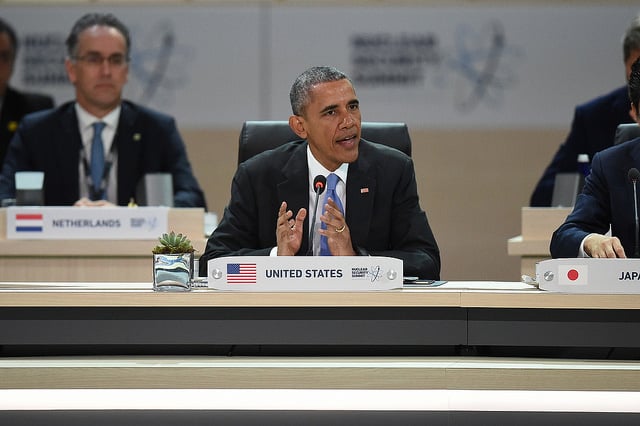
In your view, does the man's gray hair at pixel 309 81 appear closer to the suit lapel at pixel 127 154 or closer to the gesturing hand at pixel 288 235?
the gesturing hand at pixel 288 235

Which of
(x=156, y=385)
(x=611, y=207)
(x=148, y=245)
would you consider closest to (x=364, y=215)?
(x=611, y=207)

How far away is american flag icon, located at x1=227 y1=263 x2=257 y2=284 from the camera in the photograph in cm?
230

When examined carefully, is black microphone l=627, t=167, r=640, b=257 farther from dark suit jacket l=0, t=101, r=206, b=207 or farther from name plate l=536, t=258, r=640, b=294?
dark suit jacket l=0, t=101, r=206, b=207

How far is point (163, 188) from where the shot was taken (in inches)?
173

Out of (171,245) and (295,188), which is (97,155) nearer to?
(295,188)

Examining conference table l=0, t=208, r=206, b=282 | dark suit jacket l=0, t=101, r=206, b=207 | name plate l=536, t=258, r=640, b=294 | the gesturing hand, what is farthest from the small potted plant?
dark suit jacket l=0, t=101, r=206, b=207

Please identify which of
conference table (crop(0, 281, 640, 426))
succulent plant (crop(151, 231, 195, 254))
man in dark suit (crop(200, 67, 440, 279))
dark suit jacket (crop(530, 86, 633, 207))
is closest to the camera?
conference table (crop(0, 281, 640, 426))

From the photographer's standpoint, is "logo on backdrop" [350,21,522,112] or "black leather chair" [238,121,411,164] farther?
"logo on backdrop" [350,21,522,112]

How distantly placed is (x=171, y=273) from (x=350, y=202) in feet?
3.65

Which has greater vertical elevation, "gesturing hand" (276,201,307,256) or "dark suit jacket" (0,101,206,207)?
"dark suit jacket" (0,101,206,207)

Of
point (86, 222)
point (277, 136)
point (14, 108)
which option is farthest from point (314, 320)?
point (14, 108)

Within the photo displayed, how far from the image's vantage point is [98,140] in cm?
469

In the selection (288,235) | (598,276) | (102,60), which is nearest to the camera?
(598,276)

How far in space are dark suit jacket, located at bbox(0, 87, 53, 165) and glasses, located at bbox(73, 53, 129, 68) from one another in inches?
48.5
